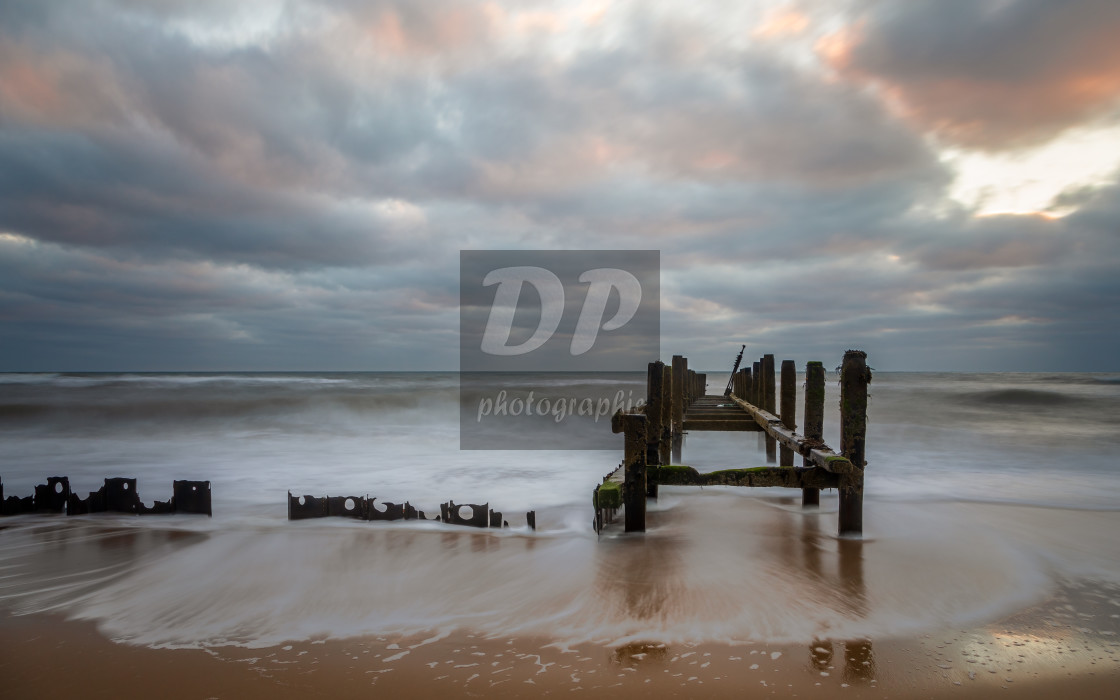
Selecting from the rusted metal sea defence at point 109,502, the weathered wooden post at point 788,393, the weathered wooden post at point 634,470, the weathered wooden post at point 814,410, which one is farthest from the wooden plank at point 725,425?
the rusted metal sea defence at point 109,502

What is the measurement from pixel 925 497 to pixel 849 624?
280 inches

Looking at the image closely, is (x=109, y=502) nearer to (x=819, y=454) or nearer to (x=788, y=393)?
(x=819, y=454)

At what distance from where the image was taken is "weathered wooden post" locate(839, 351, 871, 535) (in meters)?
6.11

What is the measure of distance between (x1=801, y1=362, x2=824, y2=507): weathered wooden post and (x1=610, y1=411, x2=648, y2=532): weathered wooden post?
11.0ft

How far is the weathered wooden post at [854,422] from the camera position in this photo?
6.11 meters

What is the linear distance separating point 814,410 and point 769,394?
719 centimetres

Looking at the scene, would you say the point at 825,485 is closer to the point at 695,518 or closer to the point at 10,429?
the point at 695,518

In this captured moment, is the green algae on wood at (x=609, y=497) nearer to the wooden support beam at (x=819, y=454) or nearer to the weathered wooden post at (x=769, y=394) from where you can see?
the wooden support beam at (x=819, y=454)

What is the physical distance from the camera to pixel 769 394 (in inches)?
603

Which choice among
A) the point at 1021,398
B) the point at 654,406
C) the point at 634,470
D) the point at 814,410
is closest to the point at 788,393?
the point at 814,410

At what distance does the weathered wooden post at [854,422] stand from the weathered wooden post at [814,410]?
199 centimetres

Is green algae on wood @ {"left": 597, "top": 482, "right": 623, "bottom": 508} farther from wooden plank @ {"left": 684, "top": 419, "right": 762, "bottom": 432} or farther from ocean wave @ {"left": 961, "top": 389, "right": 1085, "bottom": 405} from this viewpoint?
ocean wave @ {"left": 961, "top": 389, "right": 1085, "bottom": 405}

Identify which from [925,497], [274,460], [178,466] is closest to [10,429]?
[178,466]

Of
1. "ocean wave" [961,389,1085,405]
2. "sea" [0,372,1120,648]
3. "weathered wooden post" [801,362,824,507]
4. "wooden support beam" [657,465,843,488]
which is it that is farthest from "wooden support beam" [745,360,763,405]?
"ocean wave" [961,389,1085,405]
